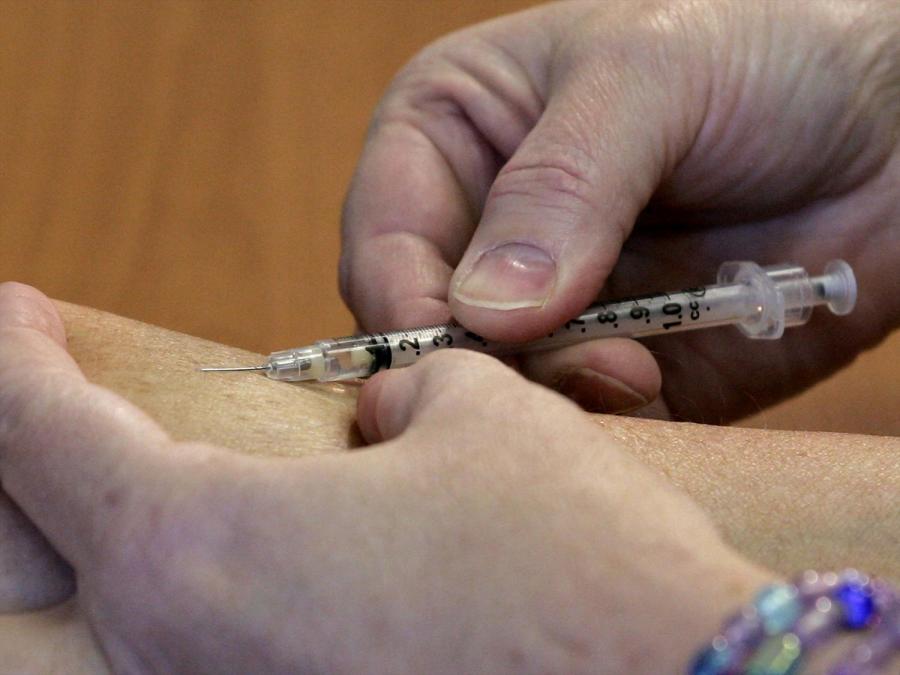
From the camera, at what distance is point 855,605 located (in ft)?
1.17

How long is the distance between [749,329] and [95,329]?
0.55 meters

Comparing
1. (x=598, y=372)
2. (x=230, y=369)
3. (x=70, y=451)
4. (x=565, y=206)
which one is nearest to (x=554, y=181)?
(x=565, y=206)

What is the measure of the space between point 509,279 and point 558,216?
0.26 ft

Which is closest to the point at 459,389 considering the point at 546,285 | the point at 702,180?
the point at 546,285

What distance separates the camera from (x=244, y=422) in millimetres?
631

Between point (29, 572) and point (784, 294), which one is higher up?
point (784, 294)

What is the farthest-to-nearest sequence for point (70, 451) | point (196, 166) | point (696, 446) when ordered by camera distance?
point (196, 166)
point (696, 446)
point (70, 451)

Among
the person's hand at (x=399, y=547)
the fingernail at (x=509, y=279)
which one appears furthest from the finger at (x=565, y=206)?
the person's hand at (x=399, y=547)

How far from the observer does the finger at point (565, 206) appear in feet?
2.56

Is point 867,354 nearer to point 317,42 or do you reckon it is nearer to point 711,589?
point 317,42

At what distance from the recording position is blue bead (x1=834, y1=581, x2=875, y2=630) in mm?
355

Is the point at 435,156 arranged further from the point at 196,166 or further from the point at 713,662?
the point at 713,662

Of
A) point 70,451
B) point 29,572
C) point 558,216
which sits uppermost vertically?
point 558,216

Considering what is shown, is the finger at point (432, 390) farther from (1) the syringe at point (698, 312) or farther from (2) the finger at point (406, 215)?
(2) the finger at point (406, 215)
